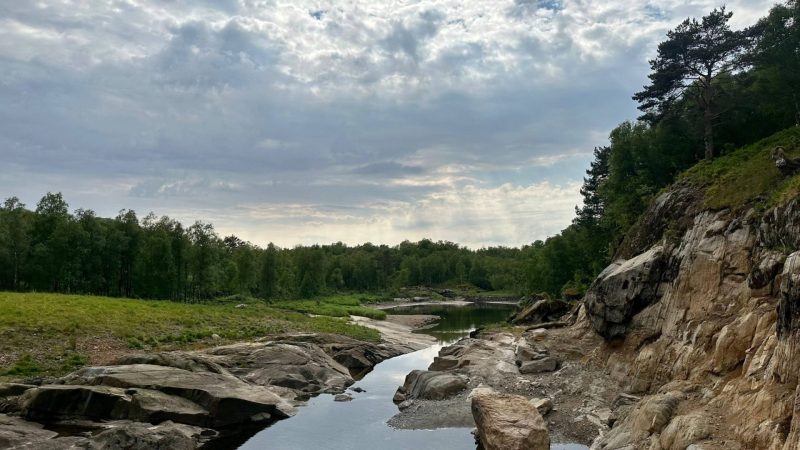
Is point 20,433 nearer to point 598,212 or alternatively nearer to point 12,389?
point 12,389

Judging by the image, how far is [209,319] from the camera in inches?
2403

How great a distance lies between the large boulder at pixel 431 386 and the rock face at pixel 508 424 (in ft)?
31.1

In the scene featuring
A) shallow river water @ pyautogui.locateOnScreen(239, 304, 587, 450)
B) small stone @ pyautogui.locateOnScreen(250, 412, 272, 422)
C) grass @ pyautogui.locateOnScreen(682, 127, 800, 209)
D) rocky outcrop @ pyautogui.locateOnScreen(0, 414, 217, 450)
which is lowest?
shallow river water @ pyautogui.locateOnScreen(239, 304, 587, 450)

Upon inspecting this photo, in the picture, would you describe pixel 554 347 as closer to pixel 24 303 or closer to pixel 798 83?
pixel 798 83

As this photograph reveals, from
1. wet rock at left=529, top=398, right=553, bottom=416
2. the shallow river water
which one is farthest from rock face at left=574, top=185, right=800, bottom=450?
the shallow river water

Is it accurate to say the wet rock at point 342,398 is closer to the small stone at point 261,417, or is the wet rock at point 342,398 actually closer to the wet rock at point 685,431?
the small stone at point 261,417

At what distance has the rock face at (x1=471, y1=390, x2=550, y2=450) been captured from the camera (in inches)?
1040

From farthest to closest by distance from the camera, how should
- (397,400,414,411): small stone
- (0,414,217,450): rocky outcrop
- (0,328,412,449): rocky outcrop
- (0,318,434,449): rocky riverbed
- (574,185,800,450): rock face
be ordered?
(397,400,414,411): small stone
(0,328,412,449): rocky outcrop
(0,318,434,449): rocky riverbed
(0,414,217,450): rocky outcrop
(574,185,800,450): rock face

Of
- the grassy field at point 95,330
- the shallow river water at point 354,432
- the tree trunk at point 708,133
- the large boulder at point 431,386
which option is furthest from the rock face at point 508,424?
the tree trunk at point 708,133

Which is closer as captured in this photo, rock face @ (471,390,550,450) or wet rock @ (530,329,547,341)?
rock face @ (471,390,550,450)

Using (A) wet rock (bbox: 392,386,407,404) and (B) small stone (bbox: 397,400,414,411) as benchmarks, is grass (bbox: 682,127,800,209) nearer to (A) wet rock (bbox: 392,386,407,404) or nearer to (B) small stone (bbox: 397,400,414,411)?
(B) small stone (bbox: 397,400,414,411)

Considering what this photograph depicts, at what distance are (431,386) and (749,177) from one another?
88.0ft

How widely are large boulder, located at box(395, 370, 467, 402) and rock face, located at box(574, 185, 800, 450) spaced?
37.6 feet

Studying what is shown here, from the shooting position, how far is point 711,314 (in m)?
30.8
